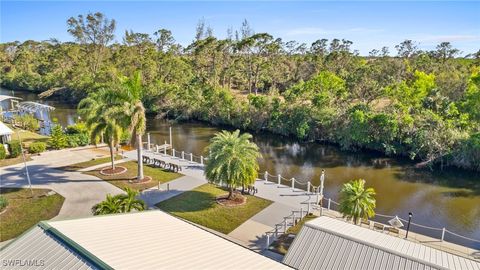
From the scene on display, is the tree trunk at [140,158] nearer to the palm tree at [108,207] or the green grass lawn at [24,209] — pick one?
the green grass lawn at [24,209]

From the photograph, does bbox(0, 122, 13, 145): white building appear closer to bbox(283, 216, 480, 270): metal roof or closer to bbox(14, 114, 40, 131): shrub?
bbox(14, 114, 40, 131): shrub

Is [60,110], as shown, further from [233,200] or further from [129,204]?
[129,204]

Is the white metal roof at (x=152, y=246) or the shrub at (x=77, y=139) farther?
the shrub at (x=77, y=139)

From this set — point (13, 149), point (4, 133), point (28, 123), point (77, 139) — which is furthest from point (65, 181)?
point (28, 123)

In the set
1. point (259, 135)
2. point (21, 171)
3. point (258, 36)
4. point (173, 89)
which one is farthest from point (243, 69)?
point (21, 171)

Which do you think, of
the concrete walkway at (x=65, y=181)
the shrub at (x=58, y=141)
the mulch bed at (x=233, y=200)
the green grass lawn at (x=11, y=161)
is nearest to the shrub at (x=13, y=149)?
the green grass lawn at (x=11, y=161)
